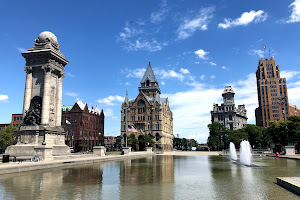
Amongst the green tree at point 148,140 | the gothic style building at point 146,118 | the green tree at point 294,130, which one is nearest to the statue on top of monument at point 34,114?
the green tree at point 294,130

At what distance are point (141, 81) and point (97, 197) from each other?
121 m

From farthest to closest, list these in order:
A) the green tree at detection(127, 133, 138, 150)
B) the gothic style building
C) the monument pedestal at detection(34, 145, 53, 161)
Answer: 1. the gothic style building
2. the green tree at detection(127, 133, 138, 150)
3. the monument pedestal at detection(34, 145, 53, 161)

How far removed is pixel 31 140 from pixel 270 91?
16594 cm

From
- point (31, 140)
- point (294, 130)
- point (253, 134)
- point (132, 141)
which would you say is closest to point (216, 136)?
point (253, 134)

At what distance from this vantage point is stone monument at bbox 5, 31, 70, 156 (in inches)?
1378

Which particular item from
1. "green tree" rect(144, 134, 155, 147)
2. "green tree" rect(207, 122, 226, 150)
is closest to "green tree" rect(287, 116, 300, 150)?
"green tree" rect(207, 122, 226, 150)

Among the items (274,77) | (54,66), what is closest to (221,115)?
(274,77)

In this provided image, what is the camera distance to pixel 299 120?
60906 mm

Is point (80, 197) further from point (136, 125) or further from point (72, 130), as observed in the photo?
point (136, 125)

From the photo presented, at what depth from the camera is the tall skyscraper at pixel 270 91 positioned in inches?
6432

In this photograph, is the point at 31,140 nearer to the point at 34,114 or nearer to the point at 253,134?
the point at 34,114

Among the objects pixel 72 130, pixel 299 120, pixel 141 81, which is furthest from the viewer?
pixel 141 81

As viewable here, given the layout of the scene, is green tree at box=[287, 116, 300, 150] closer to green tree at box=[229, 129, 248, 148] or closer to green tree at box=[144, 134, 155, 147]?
green tree at box=[229, 129, 248, 148]

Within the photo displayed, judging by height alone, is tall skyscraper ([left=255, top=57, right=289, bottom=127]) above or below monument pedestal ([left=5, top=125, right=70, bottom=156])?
above
